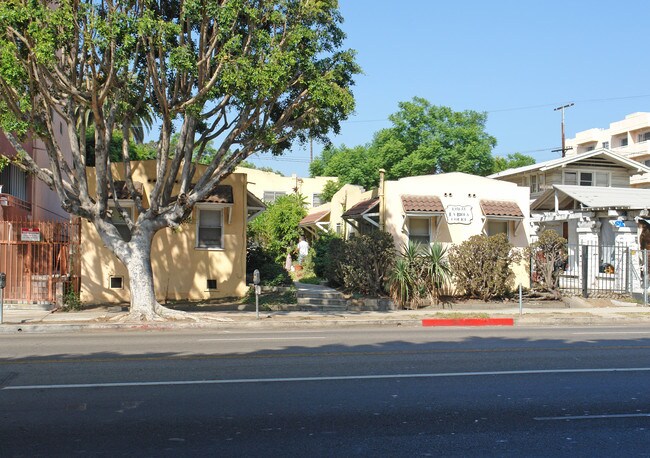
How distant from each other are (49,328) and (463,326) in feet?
34.0

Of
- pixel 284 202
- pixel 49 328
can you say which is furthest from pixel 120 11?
pixel 284 202

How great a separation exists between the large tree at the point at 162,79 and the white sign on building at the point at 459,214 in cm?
656

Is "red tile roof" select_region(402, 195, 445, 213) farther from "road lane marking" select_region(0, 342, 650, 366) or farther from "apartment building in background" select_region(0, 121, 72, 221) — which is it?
"apartment building in background" select_region(0, 121, 72, 221)

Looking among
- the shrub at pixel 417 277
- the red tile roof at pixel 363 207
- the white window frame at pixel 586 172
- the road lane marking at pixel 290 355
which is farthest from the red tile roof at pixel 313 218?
the road lane marking at pixel 290 355

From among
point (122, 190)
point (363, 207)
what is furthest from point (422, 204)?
point (122, 190)

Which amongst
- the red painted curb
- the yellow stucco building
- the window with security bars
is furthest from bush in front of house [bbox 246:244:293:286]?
the red painted curb

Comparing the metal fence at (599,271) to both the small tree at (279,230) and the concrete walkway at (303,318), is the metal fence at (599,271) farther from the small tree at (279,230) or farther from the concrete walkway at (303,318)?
the small tree at (279,230)

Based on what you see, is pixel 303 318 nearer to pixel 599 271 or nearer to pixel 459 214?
pixel 459 214

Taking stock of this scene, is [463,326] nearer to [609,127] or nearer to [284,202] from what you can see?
[284,202]

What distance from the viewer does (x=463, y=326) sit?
17594 mm

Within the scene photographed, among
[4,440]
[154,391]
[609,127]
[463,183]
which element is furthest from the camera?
[609,127]

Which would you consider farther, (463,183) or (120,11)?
(463,183)

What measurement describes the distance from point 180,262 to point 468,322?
920 centimetres

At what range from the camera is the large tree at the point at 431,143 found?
4681cm
